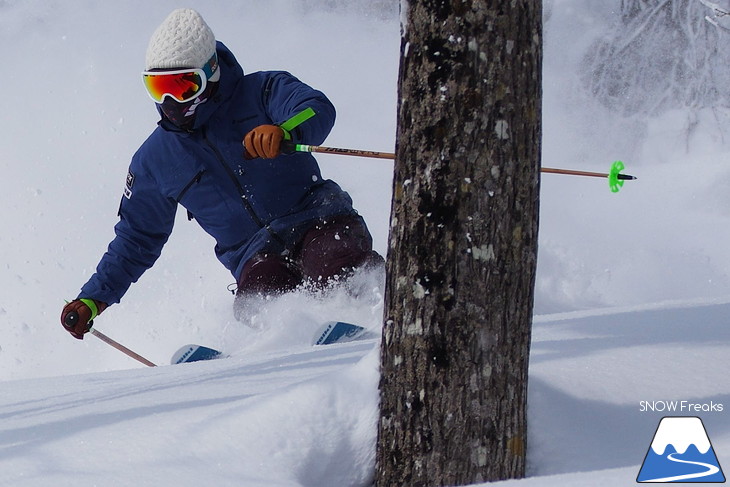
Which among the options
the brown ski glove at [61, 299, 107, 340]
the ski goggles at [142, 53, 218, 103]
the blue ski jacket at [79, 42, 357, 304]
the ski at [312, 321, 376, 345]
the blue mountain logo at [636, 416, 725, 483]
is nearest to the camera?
the blue mountain logo at [636, 416, 725, 483]

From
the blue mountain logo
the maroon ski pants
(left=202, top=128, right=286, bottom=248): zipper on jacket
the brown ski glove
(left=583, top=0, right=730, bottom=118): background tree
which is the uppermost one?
(left=583, top=0, right=730, bottom=118): background tree

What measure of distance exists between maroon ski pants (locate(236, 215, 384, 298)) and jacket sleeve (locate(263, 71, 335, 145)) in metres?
0.54

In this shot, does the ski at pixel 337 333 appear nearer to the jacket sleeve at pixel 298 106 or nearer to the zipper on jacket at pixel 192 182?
the jacket sleeve at pixel 298 106

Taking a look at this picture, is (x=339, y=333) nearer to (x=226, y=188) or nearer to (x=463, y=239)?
(x=226, y=188)

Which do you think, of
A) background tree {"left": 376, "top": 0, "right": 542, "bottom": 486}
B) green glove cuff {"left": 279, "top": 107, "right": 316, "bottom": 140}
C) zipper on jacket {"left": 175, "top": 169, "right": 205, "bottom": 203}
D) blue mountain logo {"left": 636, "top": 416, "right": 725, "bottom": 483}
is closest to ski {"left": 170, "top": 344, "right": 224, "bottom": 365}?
zipper on jacket {"left": 175, "top": 169, "right": 205, "bottom": 203}

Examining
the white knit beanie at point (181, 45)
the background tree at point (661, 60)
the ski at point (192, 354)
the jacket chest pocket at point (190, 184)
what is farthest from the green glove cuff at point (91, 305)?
the background tree at point (661, 60)

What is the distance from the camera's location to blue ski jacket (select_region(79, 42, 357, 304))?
14.0 ft

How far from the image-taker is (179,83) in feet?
13.3

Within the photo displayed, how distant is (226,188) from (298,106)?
26.6 inches

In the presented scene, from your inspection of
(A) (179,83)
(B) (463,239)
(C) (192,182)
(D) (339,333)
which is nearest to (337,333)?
(D) (339,333)

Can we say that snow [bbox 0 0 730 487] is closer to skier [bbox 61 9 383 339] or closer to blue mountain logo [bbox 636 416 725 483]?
blue mountain logo [bbox 636 416 725 483]

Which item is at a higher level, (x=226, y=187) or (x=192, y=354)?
(x=226, y=187)

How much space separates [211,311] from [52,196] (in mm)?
5644

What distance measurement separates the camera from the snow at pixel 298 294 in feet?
7.18
